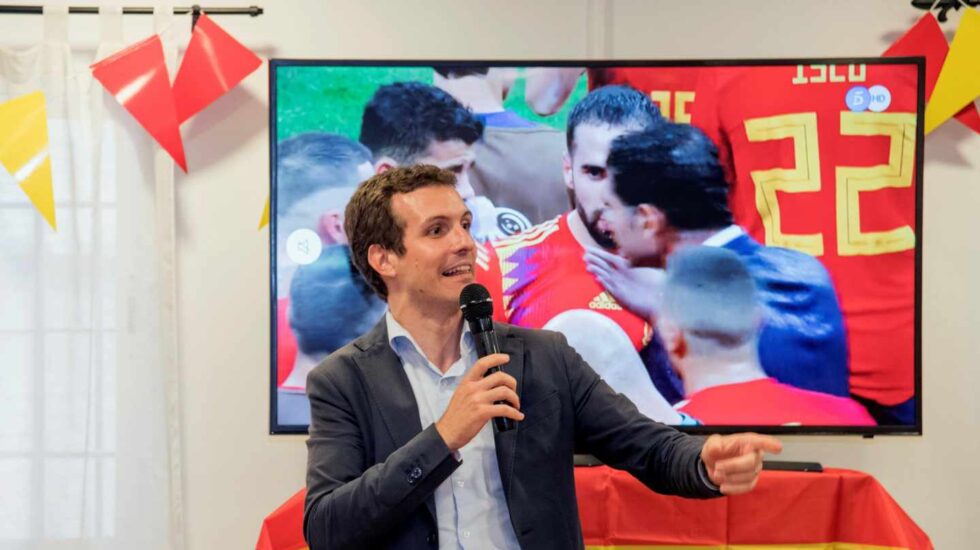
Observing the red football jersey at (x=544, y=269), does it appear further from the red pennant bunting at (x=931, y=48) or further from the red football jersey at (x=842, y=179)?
the red pennant bunting at (x=931, y=48)

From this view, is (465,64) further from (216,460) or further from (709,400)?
(216,460)

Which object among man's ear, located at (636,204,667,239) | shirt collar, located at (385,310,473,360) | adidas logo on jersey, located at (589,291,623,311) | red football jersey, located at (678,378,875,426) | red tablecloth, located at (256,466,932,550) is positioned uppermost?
man's ear, located at (636,204,667,239)

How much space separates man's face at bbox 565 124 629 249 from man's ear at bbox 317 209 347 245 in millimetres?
697

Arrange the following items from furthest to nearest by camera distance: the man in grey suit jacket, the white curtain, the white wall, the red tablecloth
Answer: the white wall → the white curtain → the red tablecloth → the man in grey suit jacket

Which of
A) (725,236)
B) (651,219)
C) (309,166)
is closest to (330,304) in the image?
(309,166)

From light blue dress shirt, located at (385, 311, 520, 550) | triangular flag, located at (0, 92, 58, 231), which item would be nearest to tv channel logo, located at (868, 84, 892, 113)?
light blue dress shirt, located at (385, 311, 520, 550)

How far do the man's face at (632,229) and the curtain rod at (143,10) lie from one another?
1.30 meters

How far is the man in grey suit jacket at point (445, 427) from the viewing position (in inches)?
63.0

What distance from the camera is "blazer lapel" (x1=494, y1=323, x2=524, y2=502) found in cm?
177

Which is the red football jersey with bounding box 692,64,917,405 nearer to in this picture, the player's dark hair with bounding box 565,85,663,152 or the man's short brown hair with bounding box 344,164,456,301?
the player's dark hair with bounding box 565,85,663,152

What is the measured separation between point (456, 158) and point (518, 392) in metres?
1.21

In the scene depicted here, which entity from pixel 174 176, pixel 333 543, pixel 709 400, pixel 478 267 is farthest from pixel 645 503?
pixel 174 176

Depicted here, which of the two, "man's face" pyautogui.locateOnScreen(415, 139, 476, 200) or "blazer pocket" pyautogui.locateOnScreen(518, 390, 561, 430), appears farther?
"man's face" pyautogui.locateOnScreen(415, 139, 476, 200)

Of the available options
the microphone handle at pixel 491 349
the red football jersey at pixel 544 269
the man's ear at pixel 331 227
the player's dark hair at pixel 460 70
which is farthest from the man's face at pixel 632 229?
the microphone handle at pixel 491 349
